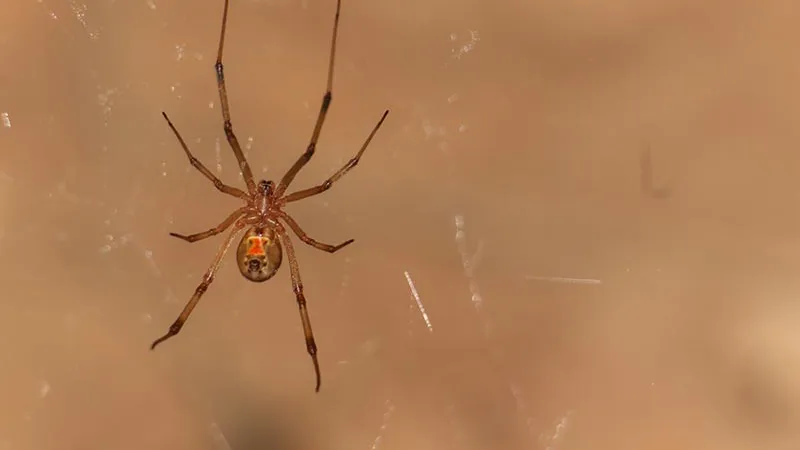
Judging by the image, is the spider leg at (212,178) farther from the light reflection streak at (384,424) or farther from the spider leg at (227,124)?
the light reflection streak at (384,424)

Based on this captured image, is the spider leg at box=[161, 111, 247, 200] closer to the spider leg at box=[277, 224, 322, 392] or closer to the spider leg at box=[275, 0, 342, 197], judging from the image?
the spider leg at box=[275, 0, 342, 197]

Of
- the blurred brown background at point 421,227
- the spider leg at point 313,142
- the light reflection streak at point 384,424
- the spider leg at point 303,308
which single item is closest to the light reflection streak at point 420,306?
the blurred brown background at point 421,227

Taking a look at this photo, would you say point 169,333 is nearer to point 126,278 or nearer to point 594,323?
point 126,278

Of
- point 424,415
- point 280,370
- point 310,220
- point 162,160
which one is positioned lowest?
point 424,415

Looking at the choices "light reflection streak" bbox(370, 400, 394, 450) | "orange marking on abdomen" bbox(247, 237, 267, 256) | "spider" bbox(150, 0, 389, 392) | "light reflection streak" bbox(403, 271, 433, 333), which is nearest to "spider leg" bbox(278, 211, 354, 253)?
"spider" bbox(150, 0, 389, 392)

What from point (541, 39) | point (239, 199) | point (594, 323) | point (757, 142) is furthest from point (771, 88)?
point (239, 199)

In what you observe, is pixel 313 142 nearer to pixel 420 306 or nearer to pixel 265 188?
pixel 265 188
